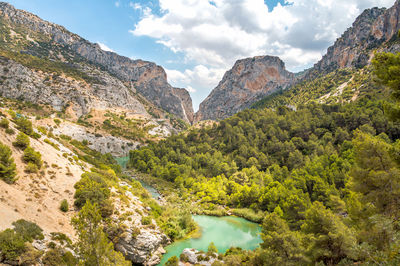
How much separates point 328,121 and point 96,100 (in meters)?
123

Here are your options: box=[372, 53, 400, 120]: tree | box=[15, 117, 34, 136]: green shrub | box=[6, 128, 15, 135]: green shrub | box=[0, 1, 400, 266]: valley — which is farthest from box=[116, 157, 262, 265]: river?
box=[372, 53, 400, 120]: tree

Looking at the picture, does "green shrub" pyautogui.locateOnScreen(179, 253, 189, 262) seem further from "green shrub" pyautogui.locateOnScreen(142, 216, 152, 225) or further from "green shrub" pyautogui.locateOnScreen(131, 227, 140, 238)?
"green shrub" pyautogui.locateOnScreen(142, 216, 152, 225)

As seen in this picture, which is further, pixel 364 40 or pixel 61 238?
pixel 364 40

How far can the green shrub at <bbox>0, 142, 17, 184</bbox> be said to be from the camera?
72.0 ft

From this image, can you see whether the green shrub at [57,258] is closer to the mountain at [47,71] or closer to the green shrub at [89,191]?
the green shrub at [89,191]

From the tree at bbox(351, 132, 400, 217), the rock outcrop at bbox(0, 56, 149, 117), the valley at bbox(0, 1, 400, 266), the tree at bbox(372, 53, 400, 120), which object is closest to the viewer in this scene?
the tree at bbox(372, 53, 400, 120)

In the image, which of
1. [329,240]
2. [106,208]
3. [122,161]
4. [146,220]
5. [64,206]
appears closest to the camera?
[329,240]

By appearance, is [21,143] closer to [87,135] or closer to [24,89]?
[87,135]

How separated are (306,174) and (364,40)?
489ft

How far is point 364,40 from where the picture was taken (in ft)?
470

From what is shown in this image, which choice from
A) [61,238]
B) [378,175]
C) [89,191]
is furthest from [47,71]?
[378,175]

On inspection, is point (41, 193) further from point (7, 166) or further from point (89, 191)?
point (89, 191)

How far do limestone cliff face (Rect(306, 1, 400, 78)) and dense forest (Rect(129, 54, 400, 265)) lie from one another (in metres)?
23.3

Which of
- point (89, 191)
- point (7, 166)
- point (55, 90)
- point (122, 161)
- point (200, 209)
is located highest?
point (55, 90)
